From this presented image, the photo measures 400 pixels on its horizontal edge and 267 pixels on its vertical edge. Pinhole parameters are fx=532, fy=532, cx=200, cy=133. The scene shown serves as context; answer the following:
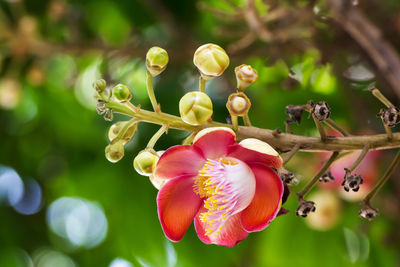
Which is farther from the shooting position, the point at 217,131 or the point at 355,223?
the point at 355,223

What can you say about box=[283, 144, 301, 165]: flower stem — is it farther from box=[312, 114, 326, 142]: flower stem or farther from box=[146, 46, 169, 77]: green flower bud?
box=[146, 46, 169, 77]: green flower bud

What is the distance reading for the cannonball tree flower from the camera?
0.69 metres

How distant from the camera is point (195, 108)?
0.64 m

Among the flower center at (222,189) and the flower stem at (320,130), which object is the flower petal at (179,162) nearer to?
the flower center at (222,189)

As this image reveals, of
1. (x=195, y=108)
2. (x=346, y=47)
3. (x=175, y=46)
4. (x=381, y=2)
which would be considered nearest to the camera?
(x=195, y=108)

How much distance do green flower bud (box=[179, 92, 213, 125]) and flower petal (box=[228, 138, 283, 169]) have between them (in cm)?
6

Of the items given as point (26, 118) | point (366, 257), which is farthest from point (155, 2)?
point (366, 257)

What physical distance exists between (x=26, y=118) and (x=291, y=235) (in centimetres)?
121

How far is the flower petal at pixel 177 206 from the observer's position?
0.72 meters

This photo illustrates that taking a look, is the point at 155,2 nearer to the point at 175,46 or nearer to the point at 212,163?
the point at 175,46

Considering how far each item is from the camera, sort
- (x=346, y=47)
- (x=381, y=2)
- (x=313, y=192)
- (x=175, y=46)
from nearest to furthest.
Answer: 1. (x=346, y=47)
2. (x=381, y=2)
3. (x=313, y=192)
4. (x=175, y=46)

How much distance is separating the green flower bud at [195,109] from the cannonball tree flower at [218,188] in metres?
0.02

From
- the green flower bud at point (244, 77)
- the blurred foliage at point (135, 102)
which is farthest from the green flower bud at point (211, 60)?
the blurred foliage at point (135, 102)

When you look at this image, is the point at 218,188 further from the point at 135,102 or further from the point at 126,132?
the point at 135,102
